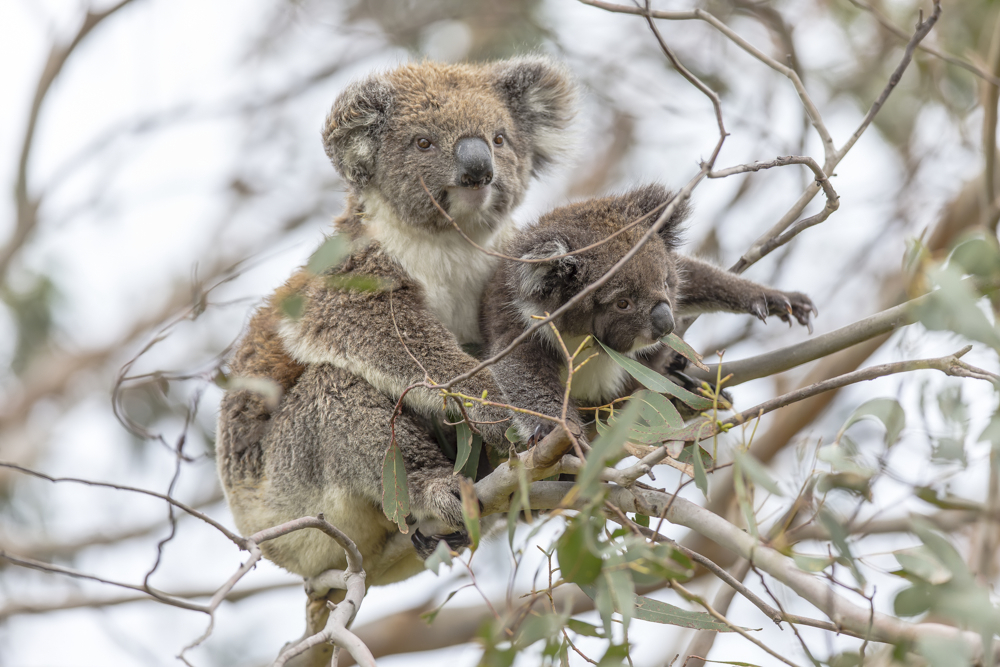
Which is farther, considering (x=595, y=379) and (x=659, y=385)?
(x=595, y=379)

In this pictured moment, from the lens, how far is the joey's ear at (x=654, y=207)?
3025mm

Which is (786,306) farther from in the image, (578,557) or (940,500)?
(578,557)

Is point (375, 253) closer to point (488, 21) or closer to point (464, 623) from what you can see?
point (464, 623)

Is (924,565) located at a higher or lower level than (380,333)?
lower

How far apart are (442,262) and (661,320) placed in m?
1.08

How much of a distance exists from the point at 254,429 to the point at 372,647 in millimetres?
2436

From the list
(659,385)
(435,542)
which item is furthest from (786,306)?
(435,542)

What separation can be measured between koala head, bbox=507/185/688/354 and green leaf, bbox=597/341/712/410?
175 millimetres

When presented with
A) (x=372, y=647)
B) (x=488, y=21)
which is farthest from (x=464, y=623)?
(x=488, y=21)

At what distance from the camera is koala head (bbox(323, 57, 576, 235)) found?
10.8 ft

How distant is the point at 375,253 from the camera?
337 centimetres

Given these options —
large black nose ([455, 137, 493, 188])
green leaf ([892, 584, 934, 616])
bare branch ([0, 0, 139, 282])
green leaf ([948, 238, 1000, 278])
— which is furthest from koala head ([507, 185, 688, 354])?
bare branch ([0, 0, 139, 282])

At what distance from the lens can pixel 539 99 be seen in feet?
12.7

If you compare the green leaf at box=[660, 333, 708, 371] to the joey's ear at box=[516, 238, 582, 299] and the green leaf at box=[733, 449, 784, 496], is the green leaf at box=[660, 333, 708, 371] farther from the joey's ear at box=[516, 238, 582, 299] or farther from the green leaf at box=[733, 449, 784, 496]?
the green leaf at box=[733, 449, 784, 496]
